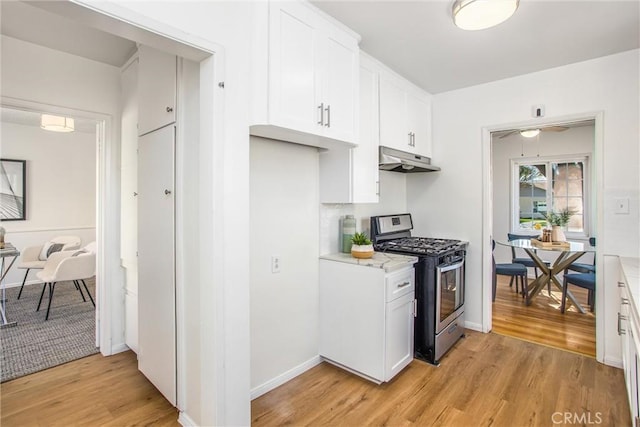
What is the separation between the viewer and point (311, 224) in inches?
103

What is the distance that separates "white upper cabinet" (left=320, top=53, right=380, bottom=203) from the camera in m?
2.50

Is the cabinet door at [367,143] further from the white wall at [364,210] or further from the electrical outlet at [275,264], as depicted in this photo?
the electrical outlet at [275,264]

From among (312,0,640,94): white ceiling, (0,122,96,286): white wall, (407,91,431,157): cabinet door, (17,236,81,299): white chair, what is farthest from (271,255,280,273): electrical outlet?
(0,122,96,286): white wall

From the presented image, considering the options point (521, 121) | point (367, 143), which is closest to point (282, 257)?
point (367, 143)

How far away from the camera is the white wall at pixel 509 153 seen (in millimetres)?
5211

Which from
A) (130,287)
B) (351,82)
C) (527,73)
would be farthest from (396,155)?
(130,287)

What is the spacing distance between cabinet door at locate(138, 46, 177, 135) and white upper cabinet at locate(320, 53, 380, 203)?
3.85 feet

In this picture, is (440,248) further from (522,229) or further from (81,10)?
(522,229)

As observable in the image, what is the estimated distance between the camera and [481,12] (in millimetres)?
1865

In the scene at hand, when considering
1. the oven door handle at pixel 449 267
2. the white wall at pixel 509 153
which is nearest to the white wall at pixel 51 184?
the oven door handle at pixel 449 267

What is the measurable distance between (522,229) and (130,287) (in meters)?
6.02

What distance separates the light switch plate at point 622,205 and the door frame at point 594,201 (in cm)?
9

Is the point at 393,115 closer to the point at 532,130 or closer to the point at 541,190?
the point at 532,130

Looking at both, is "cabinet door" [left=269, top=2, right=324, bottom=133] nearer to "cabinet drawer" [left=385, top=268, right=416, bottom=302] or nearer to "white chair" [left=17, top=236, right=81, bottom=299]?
"cabinet drawer" [left=385, top=268, right=416, bottom=302]
